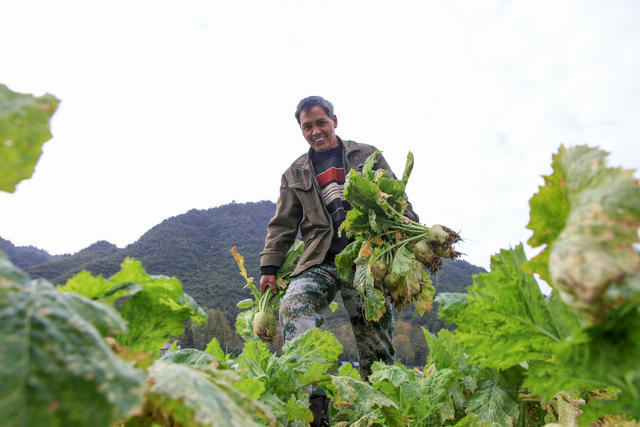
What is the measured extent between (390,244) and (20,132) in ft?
7.43

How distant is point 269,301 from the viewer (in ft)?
11.8

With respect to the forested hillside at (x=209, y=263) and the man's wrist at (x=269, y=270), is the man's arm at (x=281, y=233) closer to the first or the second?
the man's wrist at (x=269, y=270)

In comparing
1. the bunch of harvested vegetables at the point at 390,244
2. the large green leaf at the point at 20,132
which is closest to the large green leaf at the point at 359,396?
the bunch of harvested vegetables at the point at 390,244

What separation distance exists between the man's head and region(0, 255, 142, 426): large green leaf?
3.69 m

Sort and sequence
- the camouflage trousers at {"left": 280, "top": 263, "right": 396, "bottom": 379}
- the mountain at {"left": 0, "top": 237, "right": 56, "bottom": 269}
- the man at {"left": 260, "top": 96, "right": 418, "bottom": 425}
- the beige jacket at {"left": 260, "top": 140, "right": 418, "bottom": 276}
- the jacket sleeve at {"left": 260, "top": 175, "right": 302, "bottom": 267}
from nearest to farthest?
1. the camouflage trousers at {"left": 280, "top": 263, "right": 396, "bottom": 379}
2. the man at {"left": 260, "top": 96, "right": 418, "bottom": 425}
3. the beige jacket at {"left": 260, "top": 140, "right": 418, "bottom": 276}
4. the jacket sleeve at {"left": 260, "top": 175, "right": 302, "bottom": 267}
5. the mountain at {"left": 0, "top": 237, "right": 56, "bottom": 269}

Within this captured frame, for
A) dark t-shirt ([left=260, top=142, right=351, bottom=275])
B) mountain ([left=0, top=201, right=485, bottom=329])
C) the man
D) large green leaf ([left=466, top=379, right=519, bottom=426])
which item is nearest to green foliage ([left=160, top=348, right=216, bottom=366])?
large green leaf ([left=466, top=379, right=519, bottom=426])

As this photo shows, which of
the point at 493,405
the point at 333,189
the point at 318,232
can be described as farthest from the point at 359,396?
the point at 333,189

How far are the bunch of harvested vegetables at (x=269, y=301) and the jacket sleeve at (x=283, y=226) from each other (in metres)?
0.09

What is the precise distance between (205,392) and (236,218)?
67.5 m

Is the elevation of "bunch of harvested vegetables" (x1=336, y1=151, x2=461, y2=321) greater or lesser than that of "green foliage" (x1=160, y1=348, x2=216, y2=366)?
greater

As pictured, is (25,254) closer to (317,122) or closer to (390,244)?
(317,122)

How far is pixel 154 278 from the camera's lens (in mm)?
776

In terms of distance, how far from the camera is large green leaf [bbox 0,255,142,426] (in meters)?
0.38

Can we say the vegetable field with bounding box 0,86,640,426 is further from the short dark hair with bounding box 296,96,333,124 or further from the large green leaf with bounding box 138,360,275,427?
the short dark hair with bounding box 296,96,333,124
